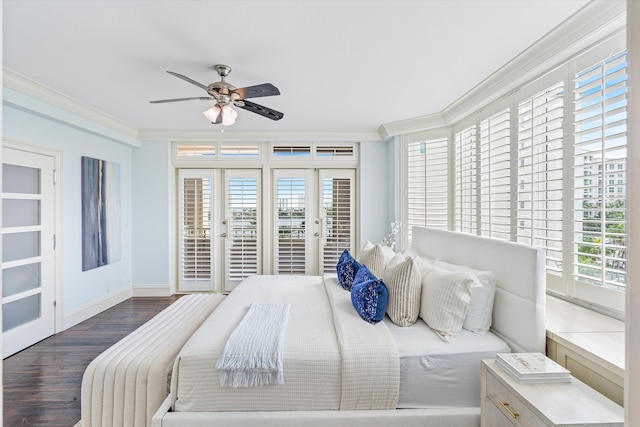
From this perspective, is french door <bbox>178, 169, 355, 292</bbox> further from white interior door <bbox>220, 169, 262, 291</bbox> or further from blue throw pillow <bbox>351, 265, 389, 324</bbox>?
blue throw pillow <bbox>351, 265, 389, 324</bbox>

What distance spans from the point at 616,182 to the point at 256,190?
13.3 ft

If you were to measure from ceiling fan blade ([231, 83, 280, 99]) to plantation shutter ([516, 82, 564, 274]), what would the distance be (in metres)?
2.01

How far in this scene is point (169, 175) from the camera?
4688mm

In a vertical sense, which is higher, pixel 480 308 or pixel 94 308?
pixel 480 308

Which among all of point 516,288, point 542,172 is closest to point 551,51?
point 542,172

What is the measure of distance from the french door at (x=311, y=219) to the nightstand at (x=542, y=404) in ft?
10.9

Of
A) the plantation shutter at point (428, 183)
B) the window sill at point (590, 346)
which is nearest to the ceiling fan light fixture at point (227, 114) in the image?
the plantation shutter at point (428, 183)

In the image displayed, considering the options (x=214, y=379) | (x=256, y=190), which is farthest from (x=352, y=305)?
(x=256, y=190)

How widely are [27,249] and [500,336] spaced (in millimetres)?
4251

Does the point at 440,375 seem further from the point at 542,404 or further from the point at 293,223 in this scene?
the point at 293,223

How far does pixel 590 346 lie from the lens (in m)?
1.58

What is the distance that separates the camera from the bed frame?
5.44 feet

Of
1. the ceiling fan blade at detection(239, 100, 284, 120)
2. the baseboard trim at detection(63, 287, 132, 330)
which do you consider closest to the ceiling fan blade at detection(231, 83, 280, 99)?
the ceiling fan blade at detection(239, 100, 284, 120)

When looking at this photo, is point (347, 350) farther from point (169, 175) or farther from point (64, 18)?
point (169, 175)
